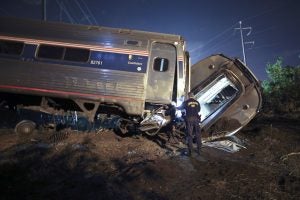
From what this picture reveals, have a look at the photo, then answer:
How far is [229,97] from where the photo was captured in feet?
39.1

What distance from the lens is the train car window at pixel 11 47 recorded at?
11016 millimetres

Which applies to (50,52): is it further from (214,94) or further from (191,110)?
(214,94)

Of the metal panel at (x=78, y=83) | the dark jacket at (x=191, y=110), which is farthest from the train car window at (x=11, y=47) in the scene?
the dark jacket at (x=191, y=110)

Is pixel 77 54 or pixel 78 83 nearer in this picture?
pixel 78 83

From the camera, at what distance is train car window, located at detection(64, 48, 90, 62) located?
10.9 metres

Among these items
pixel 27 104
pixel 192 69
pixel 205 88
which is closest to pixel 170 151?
pixel 205 88

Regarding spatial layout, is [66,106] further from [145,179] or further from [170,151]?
[145,179]

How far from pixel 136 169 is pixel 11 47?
21.4ft

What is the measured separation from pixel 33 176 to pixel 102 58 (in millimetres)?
5187

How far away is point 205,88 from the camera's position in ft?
37.8

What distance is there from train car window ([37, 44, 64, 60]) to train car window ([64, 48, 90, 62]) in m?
0.22

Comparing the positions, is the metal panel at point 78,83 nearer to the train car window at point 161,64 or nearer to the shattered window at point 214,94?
the train car window at point 161,64

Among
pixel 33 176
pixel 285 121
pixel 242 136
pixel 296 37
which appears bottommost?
pixel 33 176

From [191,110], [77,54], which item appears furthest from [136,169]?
[77,54]
